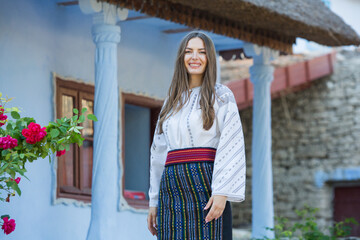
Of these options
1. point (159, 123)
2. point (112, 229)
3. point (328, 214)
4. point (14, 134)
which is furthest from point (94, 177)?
point (328, 214)

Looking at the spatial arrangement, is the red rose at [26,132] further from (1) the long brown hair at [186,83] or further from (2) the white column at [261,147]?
(2) the white column at [261,147]

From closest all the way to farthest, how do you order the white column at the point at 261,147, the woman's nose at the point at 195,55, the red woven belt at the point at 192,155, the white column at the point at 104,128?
1. the red woven belt at the point at 192,155
2. the woman's nose at the point at 195,55
3. the white column at the point at 104,128
4. the white column at the point at 261,147

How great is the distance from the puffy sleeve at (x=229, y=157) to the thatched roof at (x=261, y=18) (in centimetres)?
286

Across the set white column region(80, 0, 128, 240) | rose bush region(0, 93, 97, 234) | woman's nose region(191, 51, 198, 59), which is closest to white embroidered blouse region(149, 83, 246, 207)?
woman's nose region(191, 51, 198, 59)

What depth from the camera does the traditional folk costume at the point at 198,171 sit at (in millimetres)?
3230

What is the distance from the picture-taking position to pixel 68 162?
22.9 feet

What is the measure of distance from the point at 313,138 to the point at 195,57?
9248mm

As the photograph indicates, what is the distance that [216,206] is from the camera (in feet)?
10.4

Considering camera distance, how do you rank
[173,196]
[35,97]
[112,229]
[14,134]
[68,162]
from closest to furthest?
[173,196], [14,134], [112,229], [35,97], [68,162]

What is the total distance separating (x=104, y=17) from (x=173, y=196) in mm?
3087

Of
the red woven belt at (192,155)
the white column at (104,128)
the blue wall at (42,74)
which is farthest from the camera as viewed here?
the blue wall at (42,74)

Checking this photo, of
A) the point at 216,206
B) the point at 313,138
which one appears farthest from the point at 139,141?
the point at 216,206

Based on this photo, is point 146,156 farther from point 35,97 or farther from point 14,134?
point 14,134

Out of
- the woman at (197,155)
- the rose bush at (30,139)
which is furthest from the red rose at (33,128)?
the woman at (197,155)
